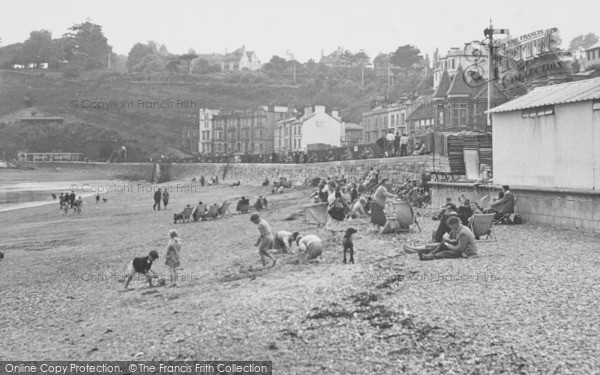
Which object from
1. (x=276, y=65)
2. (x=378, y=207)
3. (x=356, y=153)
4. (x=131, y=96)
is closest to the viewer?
(x=378, y=207)

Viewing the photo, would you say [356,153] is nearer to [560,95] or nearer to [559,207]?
[560,95]

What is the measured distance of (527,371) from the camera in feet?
25.1

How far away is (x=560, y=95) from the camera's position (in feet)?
65.3

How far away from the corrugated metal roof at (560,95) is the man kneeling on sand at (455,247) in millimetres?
6522

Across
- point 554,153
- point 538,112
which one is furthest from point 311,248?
point 538,112

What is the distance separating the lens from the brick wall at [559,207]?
17156mm

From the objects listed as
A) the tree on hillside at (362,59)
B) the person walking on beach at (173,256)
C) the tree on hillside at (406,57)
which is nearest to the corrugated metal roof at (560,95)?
the person walking on beach at (173,256)

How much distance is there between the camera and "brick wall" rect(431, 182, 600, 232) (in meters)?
17.2

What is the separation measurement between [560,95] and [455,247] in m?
8.78

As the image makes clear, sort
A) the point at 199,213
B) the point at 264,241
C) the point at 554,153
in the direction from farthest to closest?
1. the point at 199,213
2. the point at 554,153
3. the point at 264,241

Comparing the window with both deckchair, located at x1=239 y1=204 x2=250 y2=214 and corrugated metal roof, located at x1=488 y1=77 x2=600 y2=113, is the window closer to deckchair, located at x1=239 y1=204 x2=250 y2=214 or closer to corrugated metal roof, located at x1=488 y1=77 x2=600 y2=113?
corrugated metal roof, located at x1=488 y1=77 x2=600 y2=113

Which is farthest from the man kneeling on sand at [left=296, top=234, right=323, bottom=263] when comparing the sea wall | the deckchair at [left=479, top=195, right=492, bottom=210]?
the sea wall

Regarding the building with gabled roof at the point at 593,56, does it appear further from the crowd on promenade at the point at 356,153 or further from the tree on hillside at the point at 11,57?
the tree on hillside at the point at 11,57

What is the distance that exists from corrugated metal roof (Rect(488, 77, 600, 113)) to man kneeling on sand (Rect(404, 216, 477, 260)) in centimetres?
652
